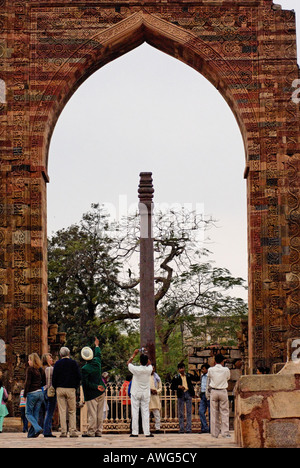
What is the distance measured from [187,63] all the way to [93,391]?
6.71 m

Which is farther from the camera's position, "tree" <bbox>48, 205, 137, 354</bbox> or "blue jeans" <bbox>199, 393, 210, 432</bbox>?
"tree" <bbox>48, 205, 137, 354</bbox>

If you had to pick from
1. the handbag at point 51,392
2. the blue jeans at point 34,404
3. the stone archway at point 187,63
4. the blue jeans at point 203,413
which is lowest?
the blue jeans at point 203,413

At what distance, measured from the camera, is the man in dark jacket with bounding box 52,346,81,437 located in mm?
11430

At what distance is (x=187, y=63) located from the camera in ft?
53.5

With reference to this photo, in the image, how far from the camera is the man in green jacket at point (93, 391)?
1155cm

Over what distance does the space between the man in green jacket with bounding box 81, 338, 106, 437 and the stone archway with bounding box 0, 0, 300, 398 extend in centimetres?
339

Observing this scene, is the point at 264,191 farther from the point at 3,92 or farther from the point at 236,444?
the point at 236,444

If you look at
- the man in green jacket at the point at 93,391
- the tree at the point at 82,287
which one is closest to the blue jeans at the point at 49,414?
the man in green jacket at the point at 93,391

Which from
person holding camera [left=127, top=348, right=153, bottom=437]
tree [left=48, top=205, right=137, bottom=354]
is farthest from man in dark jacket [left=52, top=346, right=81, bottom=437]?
tree [left=48, top=205, right=137, bottom=354]

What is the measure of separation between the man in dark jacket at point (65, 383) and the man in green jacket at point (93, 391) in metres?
0.15

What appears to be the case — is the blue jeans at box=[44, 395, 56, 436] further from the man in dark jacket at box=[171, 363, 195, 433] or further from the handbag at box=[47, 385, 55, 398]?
the man in dark jacket at box=[171, 363, 195, 433]

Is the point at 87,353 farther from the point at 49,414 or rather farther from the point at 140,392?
the point at 49,414

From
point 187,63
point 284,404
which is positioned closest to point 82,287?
point 187,63

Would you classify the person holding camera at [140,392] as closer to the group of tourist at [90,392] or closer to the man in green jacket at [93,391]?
the group of tourist at [90,392]
